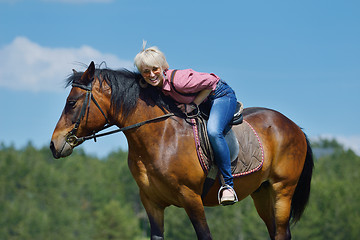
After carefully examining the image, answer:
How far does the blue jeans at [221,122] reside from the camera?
626cm

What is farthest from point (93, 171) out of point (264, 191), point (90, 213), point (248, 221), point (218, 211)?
point (264, 191)

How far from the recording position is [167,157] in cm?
618

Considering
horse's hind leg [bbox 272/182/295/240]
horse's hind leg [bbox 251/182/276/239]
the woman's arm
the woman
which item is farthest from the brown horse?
horse's hind leg [bbox 251/182/276/239]

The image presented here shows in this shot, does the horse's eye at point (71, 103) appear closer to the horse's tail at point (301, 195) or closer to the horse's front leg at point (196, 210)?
the horse's front leg at point (196, 210)

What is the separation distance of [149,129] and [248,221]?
205 feet

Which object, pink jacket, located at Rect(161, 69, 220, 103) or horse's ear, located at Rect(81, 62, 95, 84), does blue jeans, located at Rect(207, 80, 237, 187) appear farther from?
horse's ear, located at Rect(81, 62, 95, 84)

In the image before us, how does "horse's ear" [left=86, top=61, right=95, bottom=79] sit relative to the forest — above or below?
below

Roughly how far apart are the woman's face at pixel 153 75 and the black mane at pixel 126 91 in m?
0.19

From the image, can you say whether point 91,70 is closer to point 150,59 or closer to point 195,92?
point 150,59

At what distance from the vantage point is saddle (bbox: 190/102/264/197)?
20.9 feet

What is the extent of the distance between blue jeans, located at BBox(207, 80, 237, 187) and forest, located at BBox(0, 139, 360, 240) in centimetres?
5526

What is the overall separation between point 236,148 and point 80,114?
2.05m

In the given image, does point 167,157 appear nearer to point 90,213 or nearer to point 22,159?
point 22,159

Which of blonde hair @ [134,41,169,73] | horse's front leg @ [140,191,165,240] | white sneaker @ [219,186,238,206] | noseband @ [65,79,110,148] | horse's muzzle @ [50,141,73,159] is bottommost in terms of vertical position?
horse's front leg @ [140,191,165,240]
